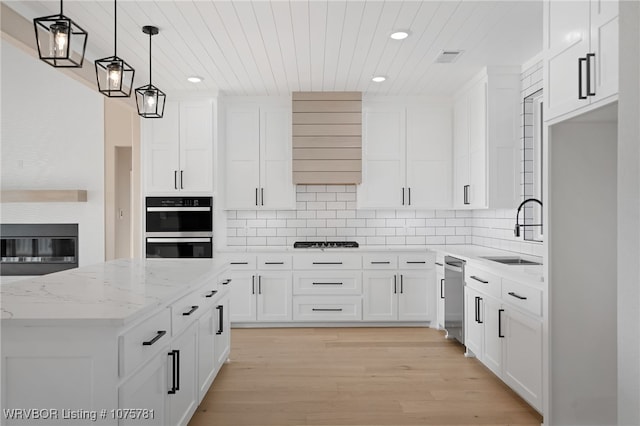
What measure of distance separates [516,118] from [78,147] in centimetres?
601

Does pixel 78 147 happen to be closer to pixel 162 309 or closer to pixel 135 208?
pixel 135 208

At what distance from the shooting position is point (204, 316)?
304cm

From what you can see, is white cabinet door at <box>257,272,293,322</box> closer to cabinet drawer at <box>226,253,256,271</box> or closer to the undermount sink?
cabinet drawer at <box>226,253,256,271</box>

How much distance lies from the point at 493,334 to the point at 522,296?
68 centimetres

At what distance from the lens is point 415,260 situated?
529 cm

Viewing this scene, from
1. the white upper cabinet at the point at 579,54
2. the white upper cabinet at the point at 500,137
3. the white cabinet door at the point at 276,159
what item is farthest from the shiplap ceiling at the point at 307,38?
the white upper cabinet at the point at 579,54

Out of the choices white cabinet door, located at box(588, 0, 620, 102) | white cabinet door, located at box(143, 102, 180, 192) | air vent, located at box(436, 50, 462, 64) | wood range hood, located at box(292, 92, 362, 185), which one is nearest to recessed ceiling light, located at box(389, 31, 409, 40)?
air vent, located at box(436, 50, 462, 64)

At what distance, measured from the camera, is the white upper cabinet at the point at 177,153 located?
531 centimetres

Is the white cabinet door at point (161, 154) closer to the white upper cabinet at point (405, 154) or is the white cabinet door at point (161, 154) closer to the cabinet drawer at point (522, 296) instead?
the white upper cabinet at point (405, 154)

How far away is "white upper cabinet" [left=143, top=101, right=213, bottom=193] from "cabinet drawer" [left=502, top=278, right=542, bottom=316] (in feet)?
11.1

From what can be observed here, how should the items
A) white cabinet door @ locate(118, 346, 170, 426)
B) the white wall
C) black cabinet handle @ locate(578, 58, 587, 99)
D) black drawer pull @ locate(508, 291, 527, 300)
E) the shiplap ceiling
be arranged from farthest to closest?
the white wall < the shiplap ceiling < black drawer pull @ locate(508, 291, 527, 300) < black cabinet handle @ locate(578, 58, 587, 99) < white cabinet door @ locate(118, 346, 170, 426)

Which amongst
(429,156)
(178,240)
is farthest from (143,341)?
(429,156)

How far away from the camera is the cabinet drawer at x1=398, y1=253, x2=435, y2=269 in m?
5.29

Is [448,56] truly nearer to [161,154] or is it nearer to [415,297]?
[415,297]
